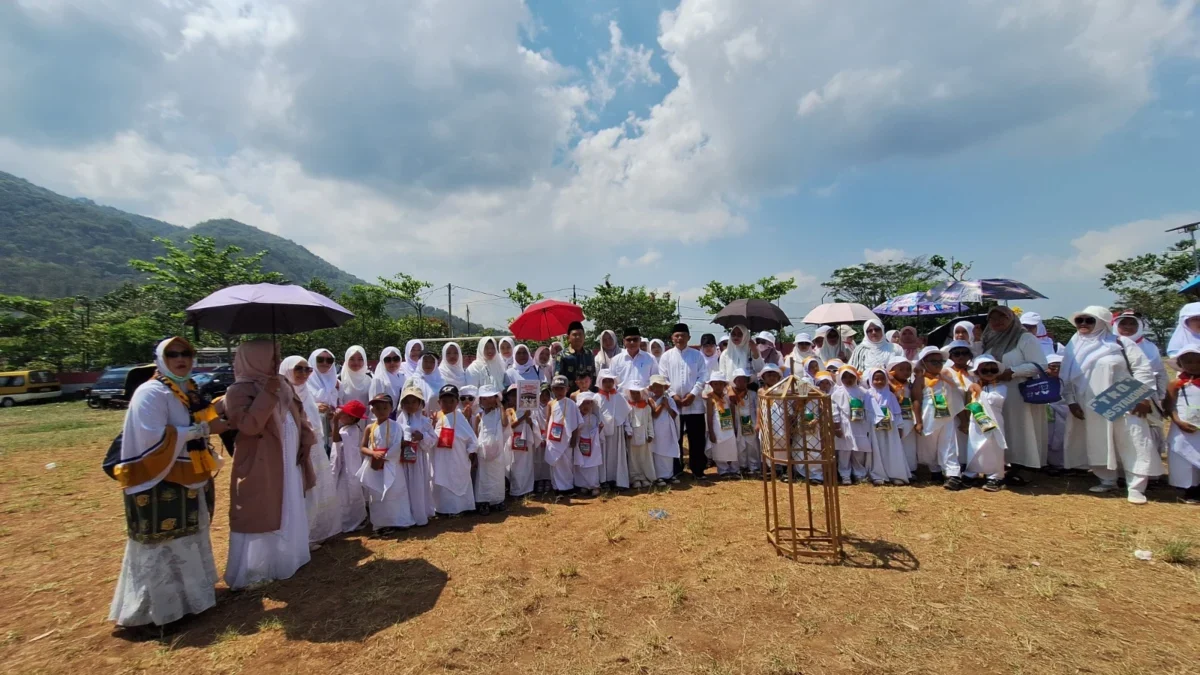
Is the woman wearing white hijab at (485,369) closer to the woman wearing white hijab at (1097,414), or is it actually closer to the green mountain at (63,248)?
the woman wearing white hijab at (1097,414)

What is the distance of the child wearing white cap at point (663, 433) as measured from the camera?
6996mm

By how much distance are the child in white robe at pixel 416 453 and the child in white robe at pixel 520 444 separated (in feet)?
3.41

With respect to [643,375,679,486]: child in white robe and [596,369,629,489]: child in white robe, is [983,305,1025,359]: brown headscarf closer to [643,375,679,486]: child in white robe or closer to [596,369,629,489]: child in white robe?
[643,375,679,486]: child in white robe

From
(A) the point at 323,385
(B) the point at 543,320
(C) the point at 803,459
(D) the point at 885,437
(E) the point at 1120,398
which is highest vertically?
(B) the point at 543,320

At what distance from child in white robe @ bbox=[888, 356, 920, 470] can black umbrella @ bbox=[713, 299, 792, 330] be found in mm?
2195

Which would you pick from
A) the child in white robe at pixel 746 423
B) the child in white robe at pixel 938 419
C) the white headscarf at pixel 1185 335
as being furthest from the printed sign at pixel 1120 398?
the child in white robe at pixel 746 423

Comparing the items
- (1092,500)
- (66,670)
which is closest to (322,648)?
(66,670)

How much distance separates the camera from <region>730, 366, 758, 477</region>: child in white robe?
7.09 m

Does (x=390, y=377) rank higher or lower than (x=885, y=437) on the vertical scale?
higher

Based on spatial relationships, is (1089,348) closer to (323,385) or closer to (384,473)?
(384,473)

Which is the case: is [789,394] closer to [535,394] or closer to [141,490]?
[535,394]

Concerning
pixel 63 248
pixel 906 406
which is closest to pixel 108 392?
pixel 906 406

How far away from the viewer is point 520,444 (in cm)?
633

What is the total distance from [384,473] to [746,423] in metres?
4.69
